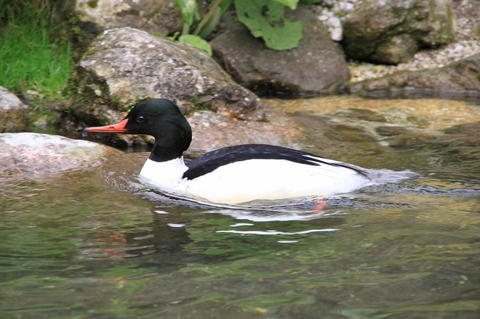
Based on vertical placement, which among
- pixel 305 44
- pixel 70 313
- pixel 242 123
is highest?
pixel 305 44

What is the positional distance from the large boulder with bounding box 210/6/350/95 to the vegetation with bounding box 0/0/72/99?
2.06m

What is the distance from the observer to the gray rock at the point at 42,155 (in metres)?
6.18

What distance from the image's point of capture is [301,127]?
25.3ft

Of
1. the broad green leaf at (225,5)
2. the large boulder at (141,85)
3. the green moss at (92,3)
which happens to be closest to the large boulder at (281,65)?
the broad green leaf at (225,5)

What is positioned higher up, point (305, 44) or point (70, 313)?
point (305, 44)

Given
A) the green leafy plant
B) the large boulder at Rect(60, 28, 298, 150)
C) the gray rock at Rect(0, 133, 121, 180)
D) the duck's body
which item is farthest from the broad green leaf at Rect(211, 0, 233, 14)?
the duck's body

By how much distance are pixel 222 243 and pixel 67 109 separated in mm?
3631

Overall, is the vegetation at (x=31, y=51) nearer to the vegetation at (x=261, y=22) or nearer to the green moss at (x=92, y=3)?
the green moss at (x=92, y=3)

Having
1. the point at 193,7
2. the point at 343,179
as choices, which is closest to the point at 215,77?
the point at 193,7

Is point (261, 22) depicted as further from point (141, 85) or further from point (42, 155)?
point (42, 155)

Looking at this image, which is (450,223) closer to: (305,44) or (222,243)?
(222,243)

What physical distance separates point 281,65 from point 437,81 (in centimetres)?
200

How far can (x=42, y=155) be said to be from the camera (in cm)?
636

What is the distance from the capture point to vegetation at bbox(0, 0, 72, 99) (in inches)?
330
